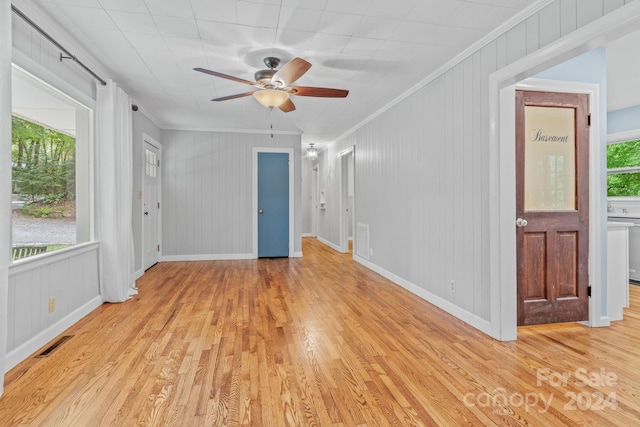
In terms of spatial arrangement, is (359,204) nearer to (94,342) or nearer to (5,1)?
(94,342)

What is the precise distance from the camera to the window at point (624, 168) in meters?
5.09

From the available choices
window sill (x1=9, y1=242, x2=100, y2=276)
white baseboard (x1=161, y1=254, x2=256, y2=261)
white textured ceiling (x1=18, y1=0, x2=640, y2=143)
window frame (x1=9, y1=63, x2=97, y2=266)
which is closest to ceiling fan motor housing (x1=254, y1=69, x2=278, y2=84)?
white textured ceiling (x1=18, y1=0, x2=640, y2=143)

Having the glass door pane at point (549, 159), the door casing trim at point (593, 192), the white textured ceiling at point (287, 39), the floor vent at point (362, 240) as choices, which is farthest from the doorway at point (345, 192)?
the door casing trim at point (593, 192)

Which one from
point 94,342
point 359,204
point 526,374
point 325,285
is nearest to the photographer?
point 526,374

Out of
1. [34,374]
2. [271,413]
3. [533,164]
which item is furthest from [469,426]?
[34,374]

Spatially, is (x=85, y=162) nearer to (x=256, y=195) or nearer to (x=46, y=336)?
(x=46, y=336)

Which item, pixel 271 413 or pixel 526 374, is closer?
pixel 271 413

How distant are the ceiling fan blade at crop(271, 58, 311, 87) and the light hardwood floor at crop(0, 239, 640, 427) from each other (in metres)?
2.23

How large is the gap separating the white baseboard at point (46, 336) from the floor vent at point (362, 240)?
157 inches

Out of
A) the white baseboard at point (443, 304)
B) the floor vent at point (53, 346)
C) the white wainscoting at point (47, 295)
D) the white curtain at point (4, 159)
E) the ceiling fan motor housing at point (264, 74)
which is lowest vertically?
the floor vent at point (53, 346)

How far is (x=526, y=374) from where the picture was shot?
2.18 meters

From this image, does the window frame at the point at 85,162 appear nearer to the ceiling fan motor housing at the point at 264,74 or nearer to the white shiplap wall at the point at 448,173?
the ceiling fan motor housing at the point at 264,74

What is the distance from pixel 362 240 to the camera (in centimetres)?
614

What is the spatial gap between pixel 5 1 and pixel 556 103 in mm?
4072
